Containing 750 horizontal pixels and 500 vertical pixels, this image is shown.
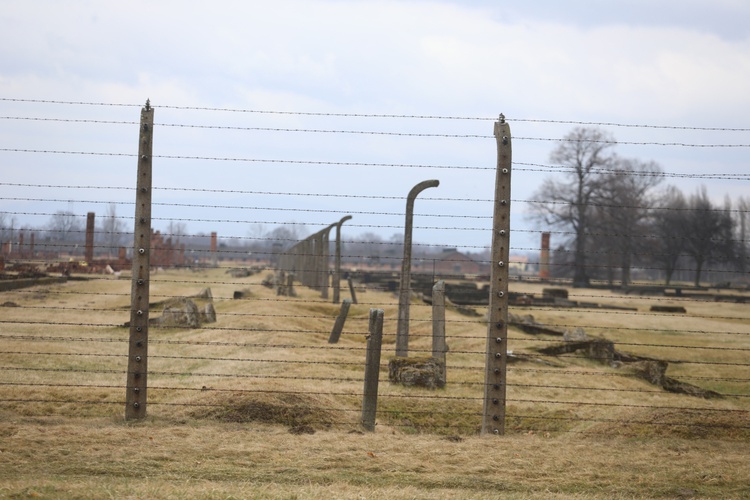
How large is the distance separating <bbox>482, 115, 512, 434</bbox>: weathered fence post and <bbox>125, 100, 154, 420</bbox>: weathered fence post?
3.13 m

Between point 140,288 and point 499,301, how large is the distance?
3.27 metres

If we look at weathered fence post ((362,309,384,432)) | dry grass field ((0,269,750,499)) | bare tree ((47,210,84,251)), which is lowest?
dry grass field ((0,269,750,499))

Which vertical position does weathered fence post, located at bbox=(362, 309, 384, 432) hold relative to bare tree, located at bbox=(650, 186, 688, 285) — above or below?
below

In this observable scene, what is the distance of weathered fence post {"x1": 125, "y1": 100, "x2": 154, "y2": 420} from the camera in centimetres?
733

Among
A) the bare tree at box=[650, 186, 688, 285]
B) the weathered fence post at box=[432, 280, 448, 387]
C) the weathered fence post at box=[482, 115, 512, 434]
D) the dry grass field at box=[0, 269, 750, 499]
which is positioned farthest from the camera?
the bare tree at box=[650, 186, 688, 285]

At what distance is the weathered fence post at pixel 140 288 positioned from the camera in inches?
289

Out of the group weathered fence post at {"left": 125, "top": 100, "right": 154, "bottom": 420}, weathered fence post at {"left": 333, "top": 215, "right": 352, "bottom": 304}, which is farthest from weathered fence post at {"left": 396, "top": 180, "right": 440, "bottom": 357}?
weathered fence post at {"left": 333, "top": 215, "right": 352, "bottom": 304}

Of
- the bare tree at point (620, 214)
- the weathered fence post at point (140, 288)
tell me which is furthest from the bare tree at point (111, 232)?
the bare tree at point (620, 214)

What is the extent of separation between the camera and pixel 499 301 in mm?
7281

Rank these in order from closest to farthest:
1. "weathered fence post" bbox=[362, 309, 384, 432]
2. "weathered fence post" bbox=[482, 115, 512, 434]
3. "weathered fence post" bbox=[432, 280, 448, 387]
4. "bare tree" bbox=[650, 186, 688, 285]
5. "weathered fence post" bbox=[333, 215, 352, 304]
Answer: "weathered fence post" bbox=[482, 115, 512, 434] < "weathered fence post" bbox=[362, 309, 384, 432] < "weathered fence post" bbox=[432, 280, 448, 387] < "weathered fence post" bbox=[333, 215, 352, 304] < "bare tree" bbox=[650, 186, 688, 285]

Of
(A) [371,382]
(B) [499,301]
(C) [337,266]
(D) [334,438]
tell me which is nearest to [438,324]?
(A) [371,382]

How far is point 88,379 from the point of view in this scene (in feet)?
32.7

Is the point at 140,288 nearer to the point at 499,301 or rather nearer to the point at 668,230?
the point at 499,301

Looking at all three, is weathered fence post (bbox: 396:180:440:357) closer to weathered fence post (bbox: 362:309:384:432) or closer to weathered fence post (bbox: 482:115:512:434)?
weathered fence post (bbox: 362:309:384:432)
